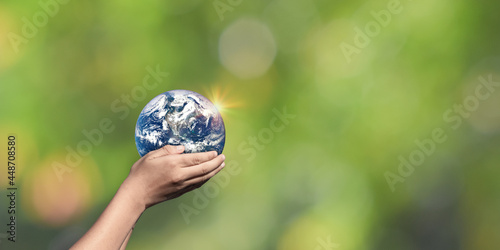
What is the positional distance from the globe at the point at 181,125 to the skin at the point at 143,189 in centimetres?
43

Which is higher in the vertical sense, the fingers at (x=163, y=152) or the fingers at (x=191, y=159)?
the fingers at (x=163, y=152)

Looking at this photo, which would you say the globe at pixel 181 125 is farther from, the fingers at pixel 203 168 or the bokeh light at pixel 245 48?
the bokeh light at pixel 245 48

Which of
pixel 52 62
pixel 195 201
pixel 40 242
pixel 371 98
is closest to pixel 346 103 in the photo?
pixel 371 98

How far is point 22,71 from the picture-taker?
749 centimetres

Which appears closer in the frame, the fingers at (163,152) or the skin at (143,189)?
the skin at (143,189)

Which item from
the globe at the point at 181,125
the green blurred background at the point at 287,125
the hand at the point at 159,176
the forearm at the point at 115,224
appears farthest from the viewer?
the green blurred background at the point at 287,125

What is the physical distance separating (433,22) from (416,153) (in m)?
1.85

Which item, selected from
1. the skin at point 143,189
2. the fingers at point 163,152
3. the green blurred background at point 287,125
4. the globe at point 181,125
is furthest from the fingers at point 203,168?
the green blurred background at point 287,125

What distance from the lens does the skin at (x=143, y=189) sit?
1.73 metres

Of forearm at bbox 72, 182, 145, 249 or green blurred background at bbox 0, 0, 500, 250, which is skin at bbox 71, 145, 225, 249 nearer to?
forearm at bbox 72, 182, 145, 249

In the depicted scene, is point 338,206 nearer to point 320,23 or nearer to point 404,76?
point 404,76

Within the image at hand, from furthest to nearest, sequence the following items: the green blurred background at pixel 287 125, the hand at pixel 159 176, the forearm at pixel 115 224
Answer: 1. the green blurred background at pixel 287 125
2. the hand at pixel 159 176
3. the forearm at pixel 115 224

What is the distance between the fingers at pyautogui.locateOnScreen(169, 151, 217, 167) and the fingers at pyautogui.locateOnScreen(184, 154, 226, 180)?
1 centimetres

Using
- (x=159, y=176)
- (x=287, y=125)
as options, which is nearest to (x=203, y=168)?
(x=159, y=176)
